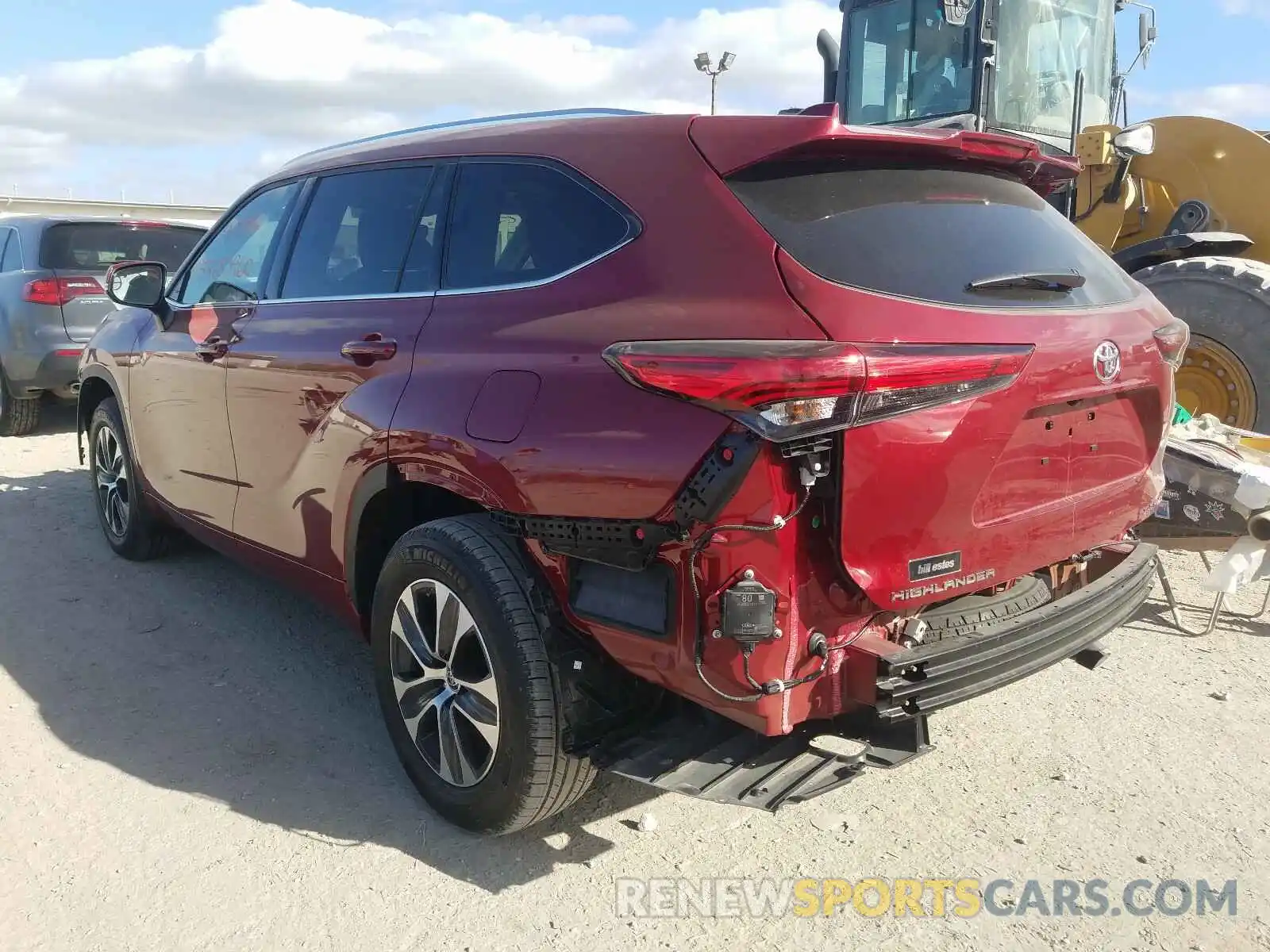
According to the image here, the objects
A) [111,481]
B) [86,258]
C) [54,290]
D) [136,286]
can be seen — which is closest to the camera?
[136,286]

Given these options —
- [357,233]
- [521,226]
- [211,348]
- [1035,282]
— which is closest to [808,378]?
[1035,282]

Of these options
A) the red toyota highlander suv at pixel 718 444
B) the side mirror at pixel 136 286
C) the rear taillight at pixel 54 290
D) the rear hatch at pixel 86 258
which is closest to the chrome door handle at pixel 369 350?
the red toyota highlander suv at pixel 718 444

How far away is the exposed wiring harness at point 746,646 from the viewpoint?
7.13ft

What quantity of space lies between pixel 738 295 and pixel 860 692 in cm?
97

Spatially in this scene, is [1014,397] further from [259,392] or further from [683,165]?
[259,392]

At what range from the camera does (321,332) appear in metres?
Result: 3.41

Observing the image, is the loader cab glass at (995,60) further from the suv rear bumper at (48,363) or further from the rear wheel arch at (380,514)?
the suv rear bumper at (48,363)

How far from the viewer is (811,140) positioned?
2410 mm

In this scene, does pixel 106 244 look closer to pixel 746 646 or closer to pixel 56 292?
pixel 56 292

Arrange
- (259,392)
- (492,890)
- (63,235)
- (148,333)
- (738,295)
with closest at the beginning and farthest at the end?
(738,295)
(492,890)
(259,392)
(148,333)
(63,235)

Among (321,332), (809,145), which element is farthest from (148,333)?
(809,145)

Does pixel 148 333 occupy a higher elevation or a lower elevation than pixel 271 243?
lower

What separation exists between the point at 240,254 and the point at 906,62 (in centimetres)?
516

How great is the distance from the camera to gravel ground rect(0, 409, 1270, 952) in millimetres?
2562
